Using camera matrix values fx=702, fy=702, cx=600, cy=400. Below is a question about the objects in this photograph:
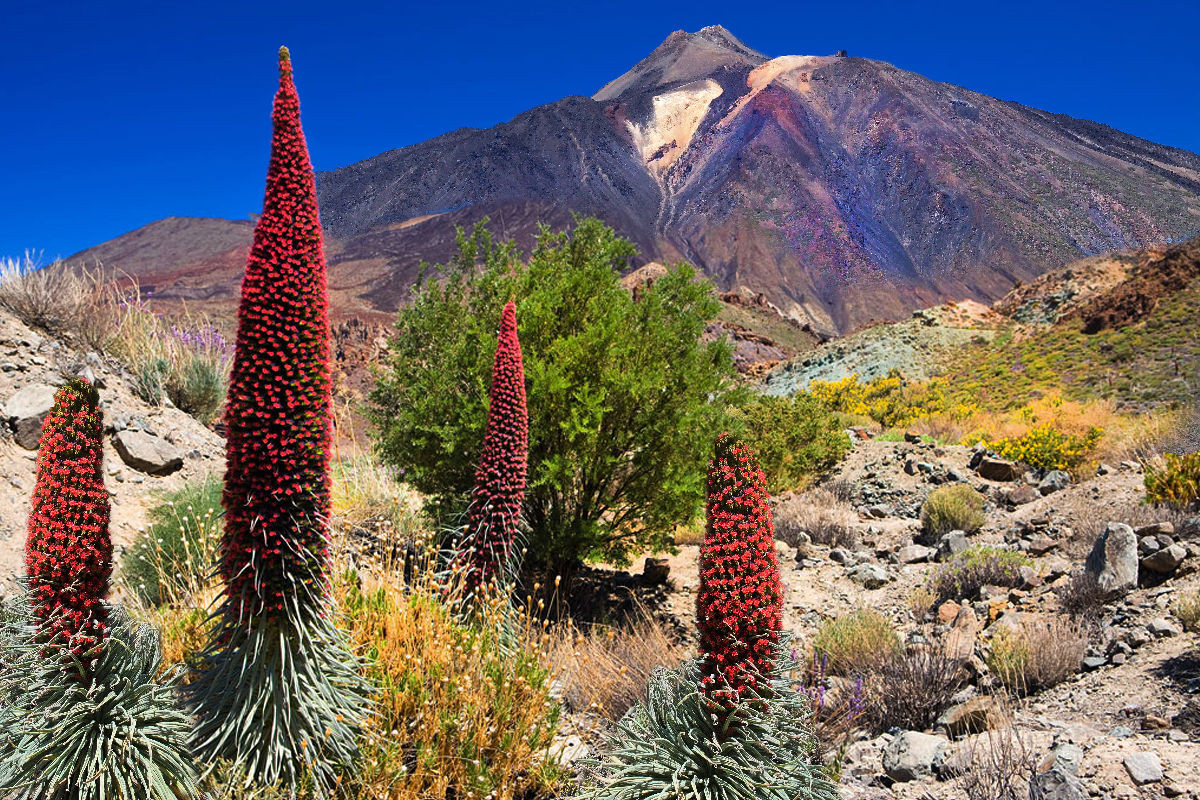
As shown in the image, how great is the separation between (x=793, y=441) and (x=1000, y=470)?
3474 mm

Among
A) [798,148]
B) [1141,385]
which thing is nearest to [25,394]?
[1141,385]

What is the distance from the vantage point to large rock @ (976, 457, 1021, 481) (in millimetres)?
10969

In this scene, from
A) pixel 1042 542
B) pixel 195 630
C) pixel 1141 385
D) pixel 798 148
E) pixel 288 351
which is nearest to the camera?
pixel 288 351

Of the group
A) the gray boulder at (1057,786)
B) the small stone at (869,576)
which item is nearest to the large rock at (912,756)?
the gray boulder at (1057,786)

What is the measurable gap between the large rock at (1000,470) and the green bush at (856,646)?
671 cm

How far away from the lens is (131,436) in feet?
25.0

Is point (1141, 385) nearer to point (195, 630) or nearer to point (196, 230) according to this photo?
point (195, 630)

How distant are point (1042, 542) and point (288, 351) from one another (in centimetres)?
787

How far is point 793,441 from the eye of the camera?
1325 cm

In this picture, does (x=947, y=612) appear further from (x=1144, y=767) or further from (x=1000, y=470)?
(x=1000, y=470)

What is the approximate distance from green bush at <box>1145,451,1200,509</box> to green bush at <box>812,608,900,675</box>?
371 centimetres

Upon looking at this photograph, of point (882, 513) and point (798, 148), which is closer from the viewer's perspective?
point (882, 513)

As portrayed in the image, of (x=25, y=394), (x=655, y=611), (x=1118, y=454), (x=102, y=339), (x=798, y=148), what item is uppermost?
(x=798, y=148)

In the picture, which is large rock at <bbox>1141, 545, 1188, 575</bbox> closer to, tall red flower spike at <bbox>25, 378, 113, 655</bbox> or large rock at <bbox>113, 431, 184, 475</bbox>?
tall red flower spike at <bbox>25, 378, 113, 655</bbox>
